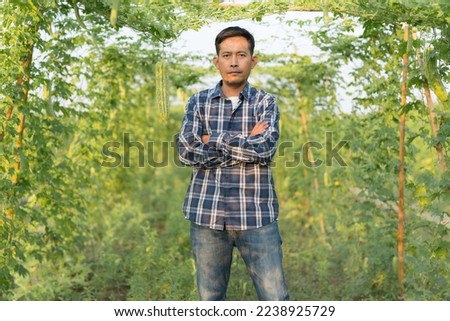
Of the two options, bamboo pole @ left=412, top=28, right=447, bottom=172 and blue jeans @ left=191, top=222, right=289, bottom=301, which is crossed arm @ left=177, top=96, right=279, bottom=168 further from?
bamboo pole @ left=412, top=28, right=447, bottom=172

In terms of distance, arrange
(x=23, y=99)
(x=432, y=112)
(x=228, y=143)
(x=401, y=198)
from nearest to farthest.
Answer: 1. (x=228, y=143)
2. (x=432, y=112)
3. (x=23, y=99)
4. (x=401, y=198)

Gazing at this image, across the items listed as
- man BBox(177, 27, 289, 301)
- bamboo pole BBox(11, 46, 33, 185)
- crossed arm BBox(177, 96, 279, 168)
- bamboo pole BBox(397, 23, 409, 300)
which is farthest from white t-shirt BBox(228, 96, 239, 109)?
bamboo pole BBox(397, 23, 409, 300)

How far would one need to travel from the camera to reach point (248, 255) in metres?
3.23

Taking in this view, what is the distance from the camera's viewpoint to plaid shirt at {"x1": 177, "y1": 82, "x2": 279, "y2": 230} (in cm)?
318

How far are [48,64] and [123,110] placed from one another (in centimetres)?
329

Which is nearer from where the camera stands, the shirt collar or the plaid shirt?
the plaid shirt

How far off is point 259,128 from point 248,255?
0.55m

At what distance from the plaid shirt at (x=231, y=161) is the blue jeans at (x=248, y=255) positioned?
48mm

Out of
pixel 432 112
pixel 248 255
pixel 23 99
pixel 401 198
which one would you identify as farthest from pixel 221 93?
pixel 401 198

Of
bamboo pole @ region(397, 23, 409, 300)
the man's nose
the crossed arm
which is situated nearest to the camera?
the crossed arm

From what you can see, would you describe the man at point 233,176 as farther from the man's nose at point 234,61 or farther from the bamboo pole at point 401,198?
the bamboo pole at point 401,198

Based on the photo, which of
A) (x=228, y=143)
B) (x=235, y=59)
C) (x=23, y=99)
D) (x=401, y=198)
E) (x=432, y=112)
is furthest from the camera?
(x=401, y=198)

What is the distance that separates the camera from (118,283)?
20.8 feet

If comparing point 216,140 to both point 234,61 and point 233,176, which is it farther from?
point 234,61
